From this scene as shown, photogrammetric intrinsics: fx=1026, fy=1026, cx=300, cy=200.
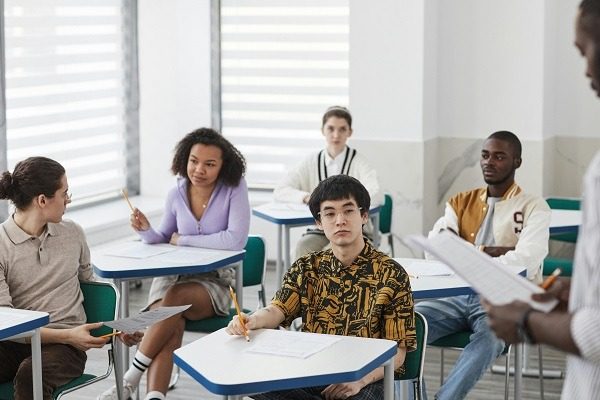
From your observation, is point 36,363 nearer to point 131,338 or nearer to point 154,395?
point 131,338

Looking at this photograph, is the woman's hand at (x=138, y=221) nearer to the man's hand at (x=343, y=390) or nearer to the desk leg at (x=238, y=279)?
the desk leg at (x=238, y=279)

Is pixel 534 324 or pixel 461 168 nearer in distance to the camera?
pixel 534 324

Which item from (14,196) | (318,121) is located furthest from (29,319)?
(318,121)

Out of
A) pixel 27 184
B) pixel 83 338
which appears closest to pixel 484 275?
pixel 83 338

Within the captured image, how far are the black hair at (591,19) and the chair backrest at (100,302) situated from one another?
2.49 meters

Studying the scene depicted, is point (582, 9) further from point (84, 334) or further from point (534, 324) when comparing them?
point (84, 334)

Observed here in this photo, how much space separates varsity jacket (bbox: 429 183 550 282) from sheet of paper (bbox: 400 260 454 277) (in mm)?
145

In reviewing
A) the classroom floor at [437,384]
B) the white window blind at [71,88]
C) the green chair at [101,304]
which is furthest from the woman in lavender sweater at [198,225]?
the white window blind at [71,88]

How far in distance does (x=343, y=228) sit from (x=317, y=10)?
4.78 metres

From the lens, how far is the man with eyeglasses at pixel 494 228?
4383 millimetres

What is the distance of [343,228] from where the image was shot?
3.61 m

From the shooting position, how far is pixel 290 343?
3219 millimetres

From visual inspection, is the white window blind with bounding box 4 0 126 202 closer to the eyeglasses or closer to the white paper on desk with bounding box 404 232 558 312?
the eyeglasses

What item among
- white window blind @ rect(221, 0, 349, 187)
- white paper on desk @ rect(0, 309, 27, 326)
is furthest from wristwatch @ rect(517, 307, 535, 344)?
white window blind @ rect(221, 0, 349, 187)
